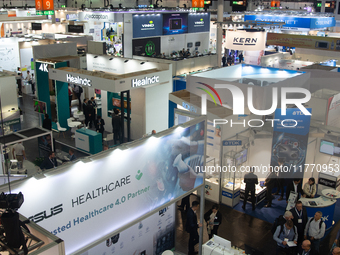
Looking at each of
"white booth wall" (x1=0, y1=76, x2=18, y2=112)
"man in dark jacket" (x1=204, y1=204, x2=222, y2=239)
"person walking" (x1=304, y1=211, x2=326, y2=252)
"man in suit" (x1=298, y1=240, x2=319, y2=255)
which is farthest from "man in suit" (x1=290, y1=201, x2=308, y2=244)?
"white booth wall" (x1=0, y1=76, x2=18, y2=112)

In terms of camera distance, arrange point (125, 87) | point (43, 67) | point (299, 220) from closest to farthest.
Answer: point (299, 220) < point (125, 87) < point (43, 67)

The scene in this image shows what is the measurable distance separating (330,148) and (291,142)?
3.41 feet

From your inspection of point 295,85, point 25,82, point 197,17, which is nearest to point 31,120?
point 25,82

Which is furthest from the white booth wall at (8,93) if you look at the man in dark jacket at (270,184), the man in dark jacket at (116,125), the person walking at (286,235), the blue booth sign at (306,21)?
the blue booth sign at (306,21)

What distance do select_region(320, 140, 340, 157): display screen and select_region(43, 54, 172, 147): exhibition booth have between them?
486 centimetres

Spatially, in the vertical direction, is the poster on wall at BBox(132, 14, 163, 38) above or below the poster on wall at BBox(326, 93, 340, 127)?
above

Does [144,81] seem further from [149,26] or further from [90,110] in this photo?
[149,26]

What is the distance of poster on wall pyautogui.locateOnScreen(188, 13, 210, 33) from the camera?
20.0 m

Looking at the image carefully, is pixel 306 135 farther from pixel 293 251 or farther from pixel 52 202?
pixel 52 202

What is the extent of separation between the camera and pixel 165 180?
4609mm

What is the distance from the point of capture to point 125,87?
9.45 meters

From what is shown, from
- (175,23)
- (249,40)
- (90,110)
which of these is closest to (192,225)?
(90,110)

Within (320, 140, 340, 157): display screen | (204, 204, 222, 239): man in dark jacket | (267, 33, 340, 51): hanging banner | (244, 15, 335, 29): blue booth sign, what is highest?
(244, 15, 335, 29): blue booth sign

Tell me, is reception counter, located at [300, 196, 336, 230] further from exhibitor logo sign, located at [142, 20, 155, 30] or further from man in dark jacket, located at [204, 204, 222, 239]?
exhibitor logo sign, located at [142, 20, 155, 30]
